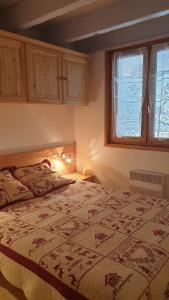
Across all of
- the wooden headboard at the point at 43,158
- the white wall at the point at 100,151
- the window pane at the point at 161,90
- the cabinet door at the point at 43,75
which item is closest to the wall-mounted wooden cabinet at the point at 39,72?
the cabinet door at the point at 43,75

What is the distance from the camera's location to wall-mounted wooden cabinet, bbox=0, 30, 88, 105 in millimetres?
2332

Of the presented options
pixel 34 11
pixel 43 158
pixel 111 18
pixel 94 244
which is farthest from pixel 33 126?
pixel 94 244

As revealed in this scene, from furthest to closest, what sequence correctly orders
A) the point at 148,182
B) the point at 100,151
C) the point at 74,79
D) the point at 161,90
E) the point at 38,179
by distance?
the point at 100,151 < the point at 74,79 < the point at 148,182 < the point at 161,90 < the point at 38,179

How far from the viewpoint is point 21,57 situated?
2.44 metres

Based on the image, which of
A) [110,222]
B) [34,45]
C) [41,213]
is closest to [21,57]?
[34,45]

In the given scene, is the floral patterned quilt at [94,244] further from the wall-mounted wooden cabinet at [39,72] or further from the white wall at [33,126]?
the wall-mounted wooden cabinet at [39,72]

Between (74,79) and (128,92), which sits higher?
(74,79)

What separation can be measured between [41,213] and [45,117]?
4.96 ft

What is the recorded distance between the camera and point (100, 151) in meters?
3.46

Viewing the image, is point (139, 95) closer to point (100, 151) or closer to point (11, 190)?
point (100, 151)

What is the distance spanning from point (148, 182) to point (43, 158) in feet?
4.58

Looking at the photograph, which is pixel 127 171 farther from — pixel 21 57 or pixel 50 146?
pixel 21 57

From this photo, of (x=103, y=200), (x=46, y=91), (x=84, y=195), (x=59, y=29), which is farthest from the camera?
(x=59, y=29)

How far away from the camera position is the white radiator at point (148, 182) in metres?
2.84
